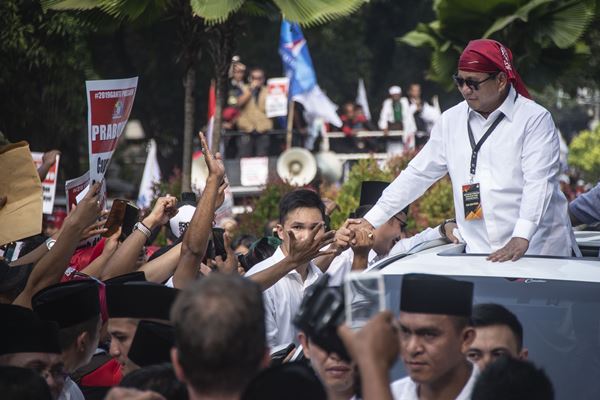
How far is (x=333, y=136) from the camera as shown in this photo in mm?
28141

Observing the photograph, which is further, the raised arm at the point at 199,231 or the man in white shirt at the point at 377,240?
the man in white shirt at the point at 377,240

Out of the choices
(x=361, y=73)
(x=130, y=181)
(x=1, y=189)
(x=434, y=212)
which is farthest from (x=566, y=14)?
(x=361, y=73)

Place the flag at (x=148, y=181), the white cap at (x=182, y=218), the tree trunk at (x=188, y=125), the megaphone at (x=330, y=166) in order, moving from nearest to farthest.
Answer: the white cap at (x=182, y=218) < the tree trunk at (x=188, y=125) < the flag at (x=148, y=181) < the megaphone at (x=330, y=166)

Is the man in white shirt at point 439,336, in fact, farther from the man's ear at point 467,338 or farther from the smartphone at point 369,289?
the smartphone at point 369,289

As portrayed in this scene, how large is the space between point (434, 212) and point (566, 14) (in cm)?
321

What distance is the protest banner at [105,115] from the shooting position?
708 cm

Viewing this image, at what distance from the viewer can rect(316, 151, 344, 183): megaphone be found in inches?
1004

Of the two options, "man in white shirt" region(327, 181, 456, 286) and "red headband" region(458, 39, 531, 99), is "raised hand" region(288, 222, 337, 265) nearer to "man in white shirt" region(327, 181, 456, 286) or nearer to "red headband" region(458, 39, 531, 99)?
"man in white shirt" region(327, 181, 456, 286)

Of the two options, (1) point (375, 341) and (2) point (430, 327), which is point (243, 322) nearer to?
(1) point (375, 341)

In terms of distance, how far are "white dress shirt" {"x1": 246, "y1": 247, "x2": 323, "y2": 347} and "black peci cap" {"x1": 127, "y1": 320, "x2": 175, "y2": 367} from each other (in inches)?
78.4

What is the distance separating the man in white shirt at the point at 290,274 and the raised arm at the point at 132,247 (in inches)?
22.8

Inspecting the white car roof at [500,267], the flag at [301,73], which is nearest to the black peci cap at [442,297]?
the white car roof at [500,267]

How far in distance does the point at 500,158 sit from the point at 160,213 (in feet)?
6.02

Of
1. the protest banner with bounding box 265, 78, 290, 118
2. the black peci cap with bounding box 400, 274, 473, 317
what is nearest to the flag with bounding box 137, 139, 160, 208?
the protest banner with bounding box 265, 78, 290, 118
